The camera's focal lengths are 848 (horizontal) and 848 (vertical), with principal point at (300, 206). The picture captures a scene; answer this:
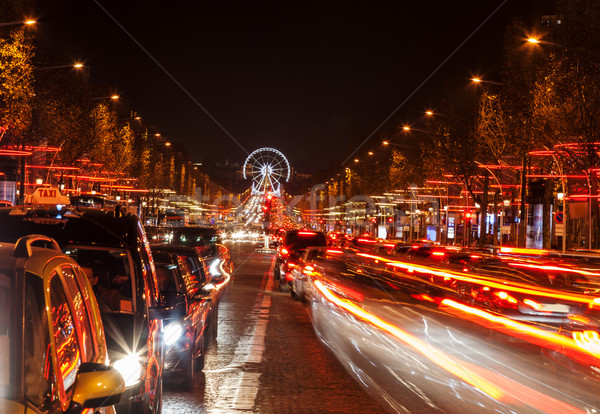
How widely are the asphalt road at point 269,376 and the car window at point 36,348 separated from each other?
5.37 metres

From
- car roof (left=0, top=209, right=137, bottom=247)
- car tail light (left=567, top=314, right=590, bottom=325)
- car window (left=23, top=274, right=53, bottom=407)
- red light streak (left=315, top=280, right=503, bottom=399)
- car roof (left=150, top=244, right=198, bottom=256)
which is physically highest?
car roof (left=0, top=209, right=137, bottom=247)

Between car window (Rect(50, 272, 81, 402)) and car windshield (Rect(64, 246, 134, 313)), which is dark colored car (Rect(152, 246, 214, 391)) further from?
car window (Rect(50, 272, 81, 402))

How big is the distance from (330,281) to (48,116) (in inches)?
1535

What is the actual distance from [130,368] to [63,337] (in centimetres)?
203

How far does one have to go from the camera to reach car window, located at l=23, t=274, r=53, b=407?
3283mm

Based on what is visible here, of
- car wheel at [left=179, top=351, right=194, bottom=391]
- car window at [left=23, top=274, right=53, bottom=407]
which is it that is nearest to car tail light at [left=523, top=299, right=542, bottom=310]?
car wheel at [left=179, top=351, right=194, bottom=391]

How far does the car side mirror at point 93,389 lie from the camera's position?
11.3 feet

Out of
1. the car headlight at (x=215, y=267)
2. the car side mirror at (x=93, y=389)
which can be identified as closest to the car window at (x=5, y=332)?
the car side mirror at (x=93, y=389)

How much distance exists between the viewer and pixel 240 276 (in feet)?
110

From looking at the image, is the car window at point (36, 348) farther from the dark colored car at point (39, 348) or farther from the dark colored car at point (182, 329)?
the dark colored car at point (182, 329)

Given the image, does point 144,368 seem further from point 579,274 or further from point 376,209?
point 376,209

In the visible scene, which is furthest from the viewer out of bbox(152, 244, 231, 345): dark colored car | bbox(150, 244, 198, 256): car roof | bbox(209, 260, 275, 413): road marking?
bbox(152, 244, 231, 345): dark colored car

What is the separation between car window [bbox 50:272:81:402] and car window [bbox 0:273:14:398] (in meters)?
0.24

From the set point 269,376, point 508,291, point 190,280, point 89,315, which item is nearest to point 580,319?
point 269,376
